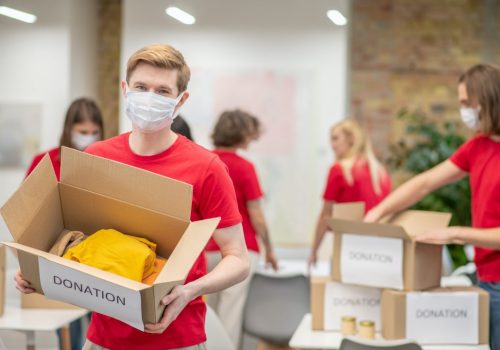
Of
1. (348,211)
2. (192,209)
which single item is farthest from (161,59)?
(348,211)

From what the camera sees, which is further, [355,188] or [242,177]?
[355,188]

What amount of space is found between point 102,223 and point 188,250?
11.8 inches

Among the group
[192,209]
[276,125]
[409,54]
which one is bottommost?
[192,209]

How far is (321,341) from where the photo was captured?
130 inches

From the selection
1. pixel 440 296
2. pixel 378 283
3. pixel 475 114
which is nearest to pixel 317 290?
pixel 378 283

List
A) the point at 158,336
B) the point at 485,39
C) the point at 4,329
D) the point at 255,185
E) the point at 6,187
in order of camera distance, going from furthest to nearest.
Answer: the point at 485,39 < the point at 6,187 < the point at 255,185 < the point at 4,329 < the point at 158,336

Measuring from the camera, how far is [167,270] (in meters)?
1.81

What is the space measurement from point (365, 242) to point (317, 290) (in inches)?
13.6

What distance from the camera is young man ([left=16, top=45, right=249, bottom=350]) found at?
198cm

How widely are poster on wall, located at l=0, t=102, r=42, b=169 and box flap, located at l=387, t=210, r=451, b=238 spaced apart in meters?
4.34

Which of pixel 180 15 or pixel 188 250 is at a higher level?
pixel 180 15

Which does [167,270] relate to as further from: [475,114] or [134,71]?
[475,114]

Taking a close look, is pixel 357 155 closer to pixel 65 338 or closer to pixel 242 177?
pixel 242 177

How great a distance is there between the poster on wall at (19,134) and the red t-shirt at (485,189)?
467 cm
